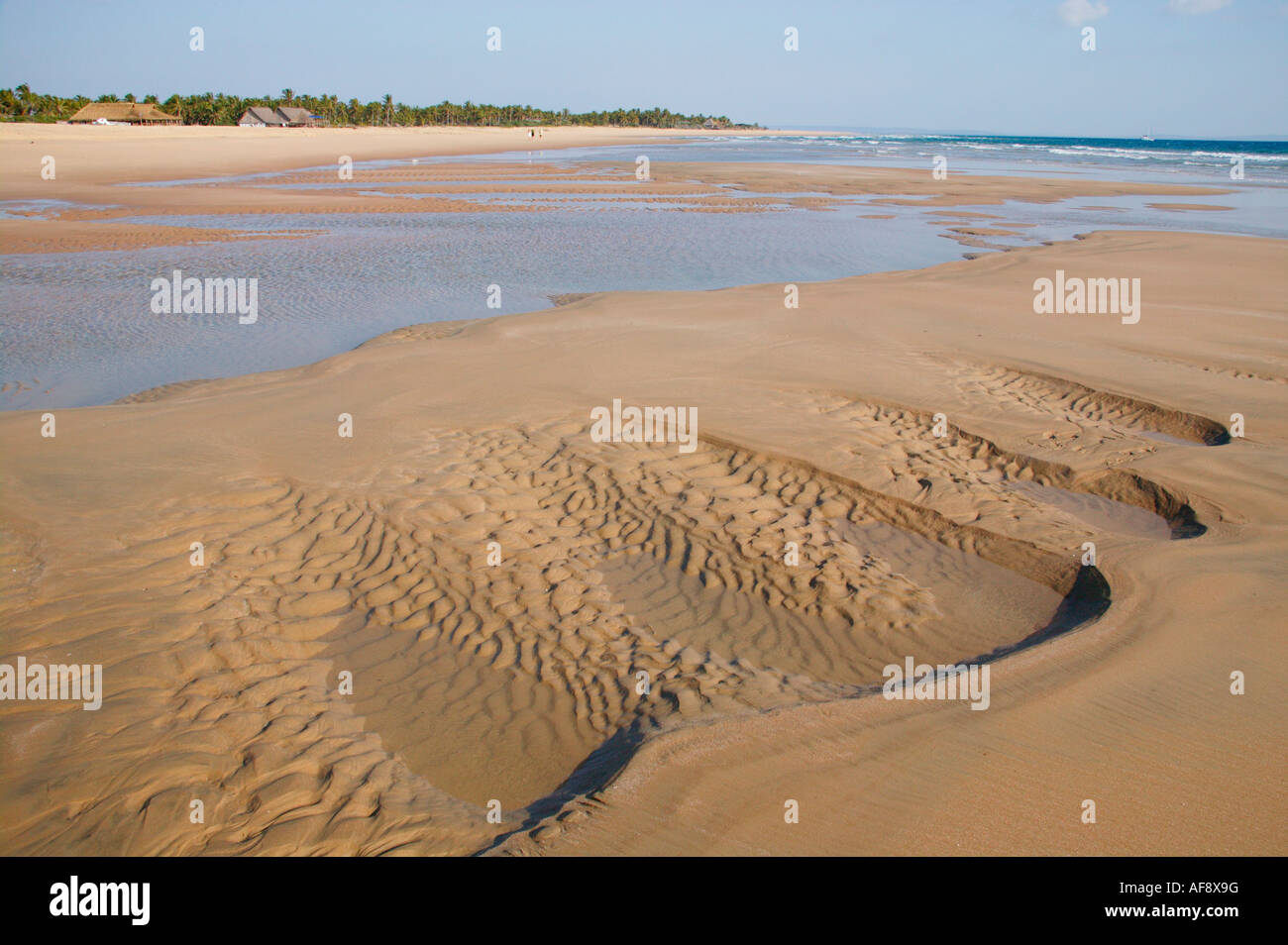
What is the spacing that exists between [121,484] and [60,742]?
2.69 meters

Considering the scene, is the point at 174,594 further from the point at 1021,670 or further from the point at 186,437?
the point at 1021,670

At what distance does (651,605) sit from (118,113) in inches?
3248

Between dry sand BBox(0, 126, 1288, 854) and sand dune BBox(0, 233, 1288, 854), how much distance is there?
0.8 inches

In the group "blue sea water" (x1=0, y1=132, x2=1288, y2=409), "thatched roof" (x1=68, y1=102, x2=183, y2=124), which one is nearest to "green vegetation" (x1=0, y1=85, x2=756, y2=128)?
"thatched roof" (x1=68, y1=102, x2=183, y2=124)

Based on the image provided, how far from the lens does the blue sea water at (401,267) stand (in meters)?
9.45

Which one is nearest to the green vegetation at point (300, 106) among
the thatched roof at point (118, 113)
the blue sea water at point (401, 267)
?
the thatched roof at point (118, 113)

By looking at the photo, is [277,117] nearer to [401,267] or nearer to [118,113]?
[118,113]

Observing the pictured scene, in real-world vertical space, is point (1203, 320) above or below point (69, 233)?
below

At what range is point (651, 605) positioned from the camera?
4.73 m

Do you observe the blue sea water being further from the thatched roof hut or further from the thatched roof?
the thatched roof hut

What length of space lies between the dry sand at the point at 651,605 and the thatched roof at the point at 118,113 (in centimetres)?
7645

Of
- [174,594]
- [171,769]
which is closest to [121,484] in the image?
[174,594]

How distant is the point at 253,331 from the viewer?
34.3ft
